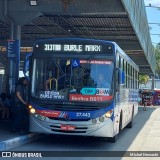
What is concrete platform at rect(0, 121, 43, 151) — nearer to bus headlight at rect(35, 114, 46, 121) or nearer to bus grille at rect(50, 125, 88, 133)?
bus headlight at rect(35, 114, 46, 121)

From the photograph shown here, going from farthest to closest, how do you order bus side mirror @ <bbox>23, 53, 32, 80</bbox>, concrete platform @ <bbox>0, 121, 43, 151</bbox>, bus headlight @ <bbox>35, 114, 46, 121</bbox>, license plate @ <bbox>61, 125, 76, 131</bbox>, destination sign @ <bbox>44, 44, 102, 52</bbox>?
bus side mirror @ <bbox>23, 53, 32, 80</bbox>
destination sign @ <bbox>44, 44, 102, 52</bbox>
bus headlight @ <bbox>35, 114, 46, 121</bbox>
license plate @ <bbox>61, 125, 76, 131</bbox>
concrete platform @ <bbox>0, 121, 43, 151</bbox>

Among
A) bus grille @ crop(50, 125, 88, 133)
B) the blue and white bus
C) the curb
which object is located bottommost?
the curb

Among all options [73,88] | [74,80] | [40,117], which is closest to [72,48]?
[74,80]

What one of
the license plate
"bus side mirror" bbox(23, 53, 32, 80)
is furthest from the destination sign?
the license plate

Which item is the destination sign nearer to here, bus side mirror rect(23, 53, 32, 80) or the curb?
bus side mirror rect(23, 53, 32, 80)

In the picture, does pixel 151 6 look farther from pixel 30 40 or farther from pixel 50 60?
pixel 50 60

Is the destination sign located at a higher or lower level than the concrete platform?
higher

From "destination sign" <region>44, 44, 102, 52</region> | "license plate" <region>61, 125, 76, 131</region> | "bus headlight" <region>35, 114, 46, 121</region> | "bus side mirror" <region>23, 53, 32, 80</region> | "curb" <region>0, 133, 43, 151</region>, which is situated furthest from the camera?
"bus side mirror" <region>23, 53, 32, 80</region>

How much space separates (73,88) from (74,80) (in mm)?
221

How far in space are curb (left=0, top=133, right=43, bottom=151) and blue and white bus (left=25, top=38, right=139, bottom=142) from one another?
1.79 feet

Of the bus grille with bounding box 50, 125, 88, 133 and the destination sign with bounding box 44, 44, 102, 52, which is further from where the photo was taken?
the destination sign with bounding box 44, 44, 102, 52

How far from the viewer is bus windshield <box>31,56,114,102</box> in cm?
1152

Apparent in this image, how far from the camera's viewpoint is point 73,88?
37.9 feet

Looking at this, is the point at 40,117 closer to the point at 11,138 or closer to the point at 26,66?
the point at 11,138
